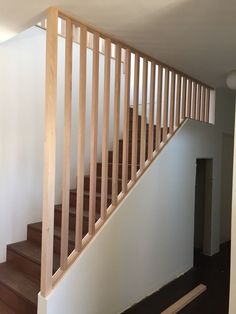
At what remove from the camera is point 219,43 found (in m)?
2.51

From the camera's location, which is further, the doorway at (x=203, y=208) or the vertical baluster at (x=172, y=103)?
the doorway at (x=203, y=208)

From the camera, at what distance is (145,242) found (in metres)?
3.00

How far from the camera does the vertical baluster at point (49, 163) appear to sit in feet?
6.48

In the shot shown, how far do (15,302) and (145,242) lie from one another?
1.39m

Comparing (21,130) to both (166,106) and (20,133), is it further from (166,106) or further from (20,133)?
(166,106)

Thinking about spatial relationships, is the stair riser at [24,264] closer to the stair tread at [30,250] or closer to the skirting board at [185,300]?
the stair tread at [30,250]

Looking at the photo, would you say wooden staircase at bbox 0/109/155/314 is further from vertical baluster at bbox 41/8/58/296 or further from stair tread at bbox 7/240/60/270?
vertical baluster at bbox 41/8/58/296

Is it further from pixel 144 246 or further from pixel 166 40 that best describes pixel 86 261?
pixel 166 40

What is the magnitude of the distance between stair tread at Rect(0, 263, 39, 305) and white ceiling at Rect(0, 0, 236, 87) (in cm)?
223

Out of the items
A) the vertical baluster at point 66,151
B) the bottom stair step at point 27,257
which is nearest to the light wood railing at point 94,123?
the vertical baluster at point 66,151

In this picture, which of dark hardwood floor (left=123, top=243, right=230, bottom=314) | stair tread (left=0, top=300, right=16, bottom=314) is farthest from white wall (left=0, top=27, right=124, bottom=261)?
dark hardwood floor (left=123, top=243, right=230, bottom=314)

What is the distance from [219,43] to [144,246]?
7.15 ft

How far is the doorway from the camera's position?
4.40 metres

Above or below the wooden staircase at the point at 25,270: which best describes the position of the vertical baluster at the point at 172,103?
above
